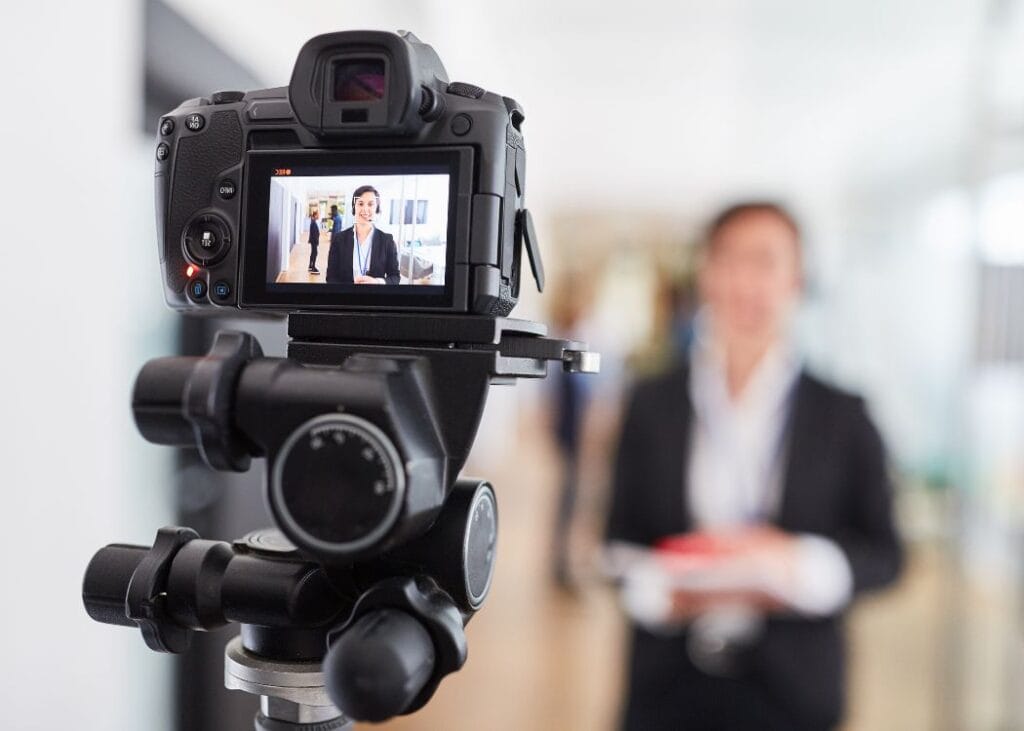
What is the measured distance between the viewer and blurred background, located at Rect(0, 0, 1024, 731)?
3.58 feet

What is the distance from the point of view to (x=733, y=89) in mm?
3439

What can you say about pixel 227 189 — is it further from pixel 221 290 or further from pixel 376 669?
pixel 376 669

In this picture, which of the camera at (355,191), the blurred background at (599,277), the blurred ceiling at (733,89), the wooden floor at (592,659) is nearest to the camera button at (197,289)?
the camera at (355,191)

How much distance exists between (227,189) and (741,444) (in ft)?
4.20

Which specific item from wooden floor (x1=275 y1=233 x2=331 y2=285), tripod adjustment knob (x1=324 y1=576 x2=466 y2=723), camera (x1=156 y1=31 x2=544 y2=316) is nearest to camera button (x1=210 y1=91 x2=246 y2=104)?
camera (x1=156 y1=31 x2=544 y2=316)

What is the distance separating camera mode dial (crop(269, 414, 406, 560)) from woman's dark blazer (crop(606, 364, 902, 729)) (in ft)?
4.06

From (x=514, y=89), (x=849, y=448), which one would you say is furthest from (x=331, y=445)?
(x=514, y=89)

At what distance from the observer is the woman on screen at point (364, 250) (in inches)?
23.2

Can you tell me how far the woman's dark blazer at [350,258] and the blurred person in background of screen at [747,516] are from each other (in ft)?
3.88

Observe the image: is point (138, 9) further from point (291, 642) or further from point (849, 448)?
point (849, 448)

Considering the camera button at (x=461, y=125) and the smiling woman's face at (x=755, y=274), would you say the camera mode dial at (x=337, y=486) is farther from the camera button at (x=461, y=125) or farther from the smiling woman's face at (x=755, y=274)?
the smiling woman's face at (x=755, y=274)

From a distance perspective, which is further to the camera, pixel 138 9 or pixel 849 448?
pixel 849 448

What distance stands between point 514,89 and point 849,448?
6.78 feet

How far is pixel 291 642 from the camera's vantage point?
1.95 ft
